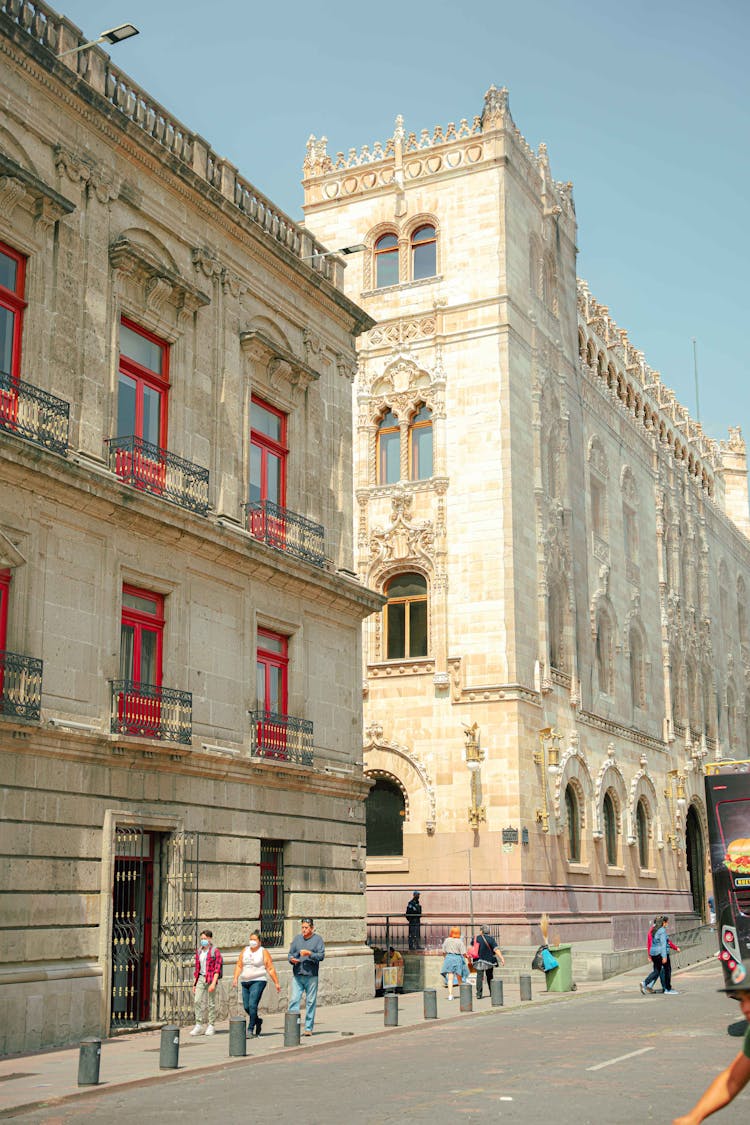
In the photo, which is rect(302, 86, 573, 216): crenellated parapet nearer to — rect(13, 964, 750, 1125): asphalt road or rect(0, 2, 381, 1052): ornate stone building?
rect(0, 2, 381, 1052): ornate stone building

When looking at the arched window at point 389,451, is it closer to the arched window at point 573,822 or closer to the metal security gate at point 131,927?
the arched window at point 573,822

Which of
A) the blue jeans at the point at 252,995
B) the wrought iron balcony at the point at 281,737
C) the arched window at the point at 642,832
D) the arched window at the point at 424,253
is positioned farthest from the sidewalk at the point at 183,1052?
the arched window at the point at 424,253

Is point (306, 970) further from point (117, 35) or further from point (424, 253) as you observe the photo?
point (424, 253)

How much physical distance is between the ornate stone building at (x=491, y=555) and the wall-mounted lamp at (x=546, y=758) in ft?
0.28

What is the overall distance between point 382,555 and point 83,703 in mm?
22231

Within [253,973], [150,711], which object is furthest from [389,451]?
[253,973]

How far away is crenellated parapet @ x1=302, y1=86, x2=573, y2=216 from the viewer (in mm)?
42312

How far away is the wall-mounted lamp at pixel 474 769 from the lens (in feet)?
123

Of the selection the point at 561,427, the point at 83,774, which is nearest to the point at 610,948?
the point at 561,427

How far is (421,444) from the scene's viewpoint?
41906 millimetres

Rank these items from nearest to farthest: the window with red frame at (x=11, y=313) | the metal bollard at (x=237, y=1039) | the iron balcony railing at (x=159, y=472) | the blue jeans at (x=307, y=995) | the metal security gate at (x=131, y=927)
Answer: the metal bollard at (x=237, y=1039) → the window with red frame at (x=11, y=313) → the metal security gate at (x=131, y=927) → the blue jeans at (x=307, y=995) → the iron balcony railing at (x=159, y=472)

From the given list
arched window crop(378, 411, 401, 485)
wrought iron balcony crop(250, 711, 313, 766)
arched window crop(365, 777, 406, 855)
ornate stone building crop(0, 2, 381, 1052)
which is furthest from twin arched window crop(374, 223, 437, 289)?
wrought iron balcony crop(250, 711, 313, 766)

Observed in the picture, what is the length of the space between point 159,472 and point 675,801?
36.2m

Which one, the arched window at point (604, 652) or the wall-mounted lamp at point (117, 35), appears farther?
the arched window at point (604, 652)
